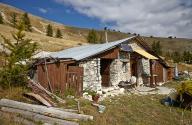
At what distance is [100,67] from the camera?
2619 cm

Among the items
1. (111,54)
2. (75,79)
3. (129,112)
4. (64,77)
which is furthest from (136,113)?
(111,54)

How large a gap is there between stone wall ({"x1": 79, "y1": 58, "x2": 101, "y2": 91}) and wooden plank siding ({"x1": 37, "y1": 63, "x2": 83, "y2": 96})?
1.17 meters

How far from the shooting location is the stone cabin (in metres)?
20.1

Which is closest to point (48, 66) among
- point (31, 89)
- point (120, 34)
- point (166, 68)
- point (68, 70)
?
point (68, 70)

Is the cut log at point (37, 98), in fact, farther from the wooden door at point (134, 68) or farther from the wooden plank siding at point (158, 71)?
the wooden plank siding at point (158, 71)

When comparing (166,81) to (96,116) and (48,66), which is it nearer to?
(48,66)

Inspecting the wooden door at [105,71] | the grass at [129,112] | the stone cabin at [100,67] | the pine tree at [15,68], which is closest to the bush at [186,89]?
the grass at [129,112]

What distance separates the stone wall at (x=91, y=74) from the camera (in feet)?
70.6

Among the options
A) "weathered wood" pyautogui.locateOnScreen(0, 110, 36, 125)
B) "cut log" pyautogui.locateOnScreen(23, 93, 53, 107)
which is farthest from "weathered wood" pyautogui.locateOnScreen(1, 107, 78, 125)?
"cut log" pyautogui.locateOnScreen(23, 93, 53, 107)

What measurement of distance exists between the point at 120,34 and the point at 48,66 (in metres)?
169

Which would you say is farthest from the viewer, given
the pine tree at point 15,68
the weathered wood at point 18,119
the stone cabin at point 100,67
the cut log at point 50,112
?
the stone cabin at point 100,67

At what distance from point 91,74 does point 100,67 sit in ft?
14.1

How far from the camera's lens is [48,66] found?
20.7m

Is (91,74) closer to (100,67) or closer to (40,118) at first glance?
(100,67)
